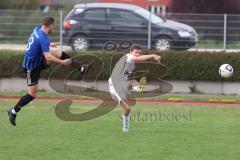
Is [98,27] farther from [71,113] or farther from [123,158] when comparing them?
[123,158]

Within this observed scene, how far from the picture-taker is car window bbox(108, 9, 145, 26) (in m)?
24.9

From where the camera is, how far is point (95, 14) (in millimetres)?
→ 25594

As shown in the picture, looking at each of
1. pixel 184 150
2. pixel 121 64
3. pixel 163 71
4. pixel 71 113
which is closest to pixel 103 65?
pixel 163 71

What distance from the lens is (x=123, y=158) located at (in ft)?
34.7

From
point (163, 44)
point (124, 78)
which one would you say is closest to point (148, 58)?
point (124, 78)

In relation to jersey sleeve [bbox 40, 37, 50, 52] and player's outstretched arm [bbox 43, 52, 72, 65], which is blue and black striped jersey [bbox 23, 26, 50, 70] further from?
player's outstretched arm [bbox 43, 52, 72, 65]

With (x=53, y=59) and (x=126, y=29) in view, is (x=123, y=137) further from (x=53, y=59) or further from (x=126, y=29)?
(x=126, y=29)

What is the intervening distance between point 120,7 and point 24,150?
49.0 ft

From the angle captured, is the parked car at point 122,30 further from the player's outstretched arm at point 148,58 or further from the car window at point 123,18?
the player's outstretched arm at point 148,58

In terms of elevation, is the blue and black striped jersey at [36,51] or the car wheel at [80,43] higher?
the blue and black striped jersey at [36,51]

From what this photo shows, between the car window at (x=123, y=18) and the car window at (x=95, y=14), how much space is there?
235 millimetres

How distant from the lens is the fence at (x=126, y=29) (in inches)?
950

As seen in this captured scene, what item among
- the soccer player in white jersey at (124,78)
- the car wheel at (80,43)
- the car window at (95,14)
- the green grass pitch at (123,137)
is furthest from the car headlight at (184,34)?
the soccer player in white jersey at (124,78)

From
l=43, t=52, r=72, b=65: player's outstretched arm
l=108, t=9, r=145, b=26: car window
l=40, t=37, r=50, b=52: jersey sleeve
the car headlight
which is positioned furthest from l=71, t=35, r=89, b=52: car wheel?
l=43, t=52, r=72, b=65: player's outstretched arm
